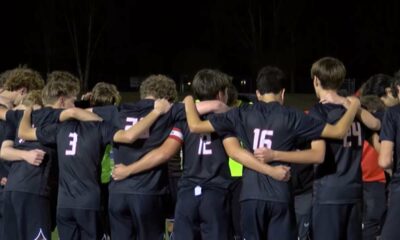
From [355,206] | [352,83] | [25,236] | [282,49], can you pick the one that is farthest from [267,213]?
[282,49]

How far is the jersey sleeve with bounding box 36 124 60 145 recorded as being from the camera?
19.9 feet

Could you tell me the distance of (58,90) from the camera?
20.1 ft

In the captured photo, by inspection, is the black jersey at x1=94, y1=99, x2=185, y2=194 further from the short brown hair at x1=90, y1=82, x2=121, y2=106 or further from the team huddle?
the short brown hair at x1=90, y1=82, x2=121, y2=106

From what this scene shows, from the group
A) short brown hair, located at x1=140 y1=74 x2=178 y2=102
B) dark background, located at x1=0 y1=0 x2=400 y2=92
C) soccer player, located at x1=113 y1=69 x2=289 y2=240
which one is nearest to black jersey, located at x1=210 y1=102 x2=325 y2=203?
soccer player, located at x1=113 y1=69 x2=289 y2=240

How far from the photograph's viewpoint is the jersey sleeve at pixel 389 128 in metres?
5.53

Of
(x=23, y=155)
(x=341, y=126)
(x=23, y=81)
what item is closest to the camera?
(x=341, y=126)

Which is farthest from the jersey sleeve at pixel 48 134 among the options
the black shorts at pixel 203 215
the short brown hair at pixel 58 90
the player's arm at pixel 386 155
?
the player's arm at pixel 386 155

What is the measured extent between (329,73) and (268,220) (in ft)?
4.12

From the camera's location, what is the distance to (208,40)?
5353cm

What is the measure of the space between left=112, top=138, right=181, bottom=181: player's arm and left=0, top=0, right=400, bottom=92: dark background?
4135 centimetres

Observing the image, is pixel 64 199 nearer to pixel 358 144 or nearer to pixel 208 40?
pixel 358 144

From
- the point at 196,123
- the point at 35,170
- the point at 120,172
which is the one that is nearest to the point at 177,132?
the point at 196,123

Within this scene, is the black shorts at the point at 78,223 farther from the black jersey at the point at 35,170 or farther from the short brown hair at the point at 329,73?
the short brown hair at the point at 329,73

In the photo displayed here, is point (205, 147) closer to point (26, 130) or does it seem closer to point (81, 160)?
point (81, 160)
